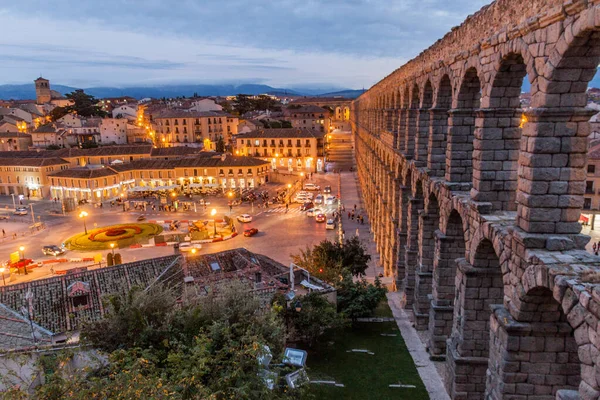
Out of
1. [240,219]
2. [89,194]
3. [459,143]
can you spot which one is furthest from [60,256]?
[459,143]

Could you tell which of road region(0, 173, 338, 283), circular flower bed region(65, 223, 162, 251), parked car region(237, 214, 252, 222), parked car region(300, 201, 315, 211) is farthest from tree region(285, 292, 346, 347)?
parked car region(300, 201, 315, 211)

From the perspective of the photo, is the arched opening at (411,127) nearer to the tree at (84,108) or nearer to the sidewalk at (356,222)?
the sidewalk at (356,222)

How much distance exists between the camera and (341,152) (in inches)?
3807

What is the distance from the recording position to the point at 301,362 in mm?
14664

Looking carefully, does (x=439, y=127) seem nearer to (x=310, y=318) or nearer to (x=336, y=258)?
(x=310, y=318)

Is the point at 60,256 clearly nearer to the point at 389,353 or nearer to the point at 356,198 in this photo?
the point at 389,353

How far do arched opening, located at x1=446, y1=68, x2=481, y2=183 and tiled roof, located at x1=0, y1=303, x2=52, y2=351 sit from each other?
52.9 feet

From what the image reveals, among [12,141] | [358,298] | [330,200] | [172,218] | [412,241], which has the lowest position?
[172,218]

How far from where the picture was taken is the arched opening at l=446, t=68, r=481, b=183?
1392 centimetres

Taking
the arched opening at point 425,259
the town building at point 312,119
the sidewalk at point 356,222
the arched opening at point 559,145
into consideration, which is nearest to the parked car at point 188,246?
the sidewalk at point 356,222

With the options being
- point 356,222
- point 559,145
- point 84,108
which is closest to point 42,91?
point 84,108

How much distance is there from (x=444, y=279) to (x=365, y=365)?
4.87 m

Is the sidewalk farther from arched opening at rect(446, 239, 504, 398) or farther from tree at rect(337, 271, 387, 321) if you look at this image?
arched opening at rect(446, 239, 504, 398)

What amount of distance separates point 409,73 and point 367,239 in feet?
66.2
